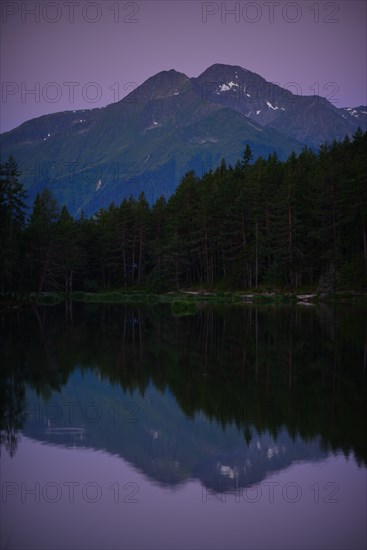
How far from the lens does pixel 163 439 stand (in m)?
13.5

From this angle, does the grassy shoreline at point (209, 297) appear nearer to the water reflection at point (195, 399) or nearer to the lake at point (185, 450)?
the water reflection at point (195, 399)

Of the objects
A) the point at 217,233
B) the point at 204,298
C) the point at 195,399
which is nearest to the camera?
the point at 195,399

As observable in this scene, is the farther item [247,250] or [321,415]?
[247,250]

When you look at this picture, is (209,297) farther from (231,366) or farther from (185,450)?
(185,450)

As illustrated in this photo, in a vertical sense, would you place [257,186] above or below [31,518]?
above

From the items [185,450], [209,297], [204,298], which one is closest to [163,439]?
[185,450]

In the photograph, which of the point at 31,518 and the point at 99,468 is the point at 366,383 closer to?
the point at 99,468

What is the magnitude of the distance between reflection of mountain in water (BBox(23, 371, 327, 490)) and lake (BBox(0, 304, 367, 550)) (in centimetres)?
4

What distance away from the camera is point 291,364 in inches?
883

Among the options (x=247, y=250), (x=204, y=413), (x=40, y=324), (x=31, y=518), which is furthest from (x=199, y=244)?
(x=31, y=518)

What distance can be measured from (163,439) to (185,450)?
3.41 ft

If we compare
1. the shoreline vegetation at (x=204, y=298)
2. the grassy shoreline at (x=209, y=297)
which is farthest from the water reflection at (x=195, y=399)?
the grassy shoreline at (x=209, y=297)

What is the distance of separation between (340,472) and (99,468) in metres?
4.46

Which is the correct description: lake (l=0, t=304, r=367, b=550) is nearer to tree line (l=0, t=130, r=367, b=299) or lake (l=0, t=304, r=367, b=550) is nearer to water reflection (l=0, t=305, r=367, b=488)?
water reflection (l=0, t=305, r=367, b=488)
